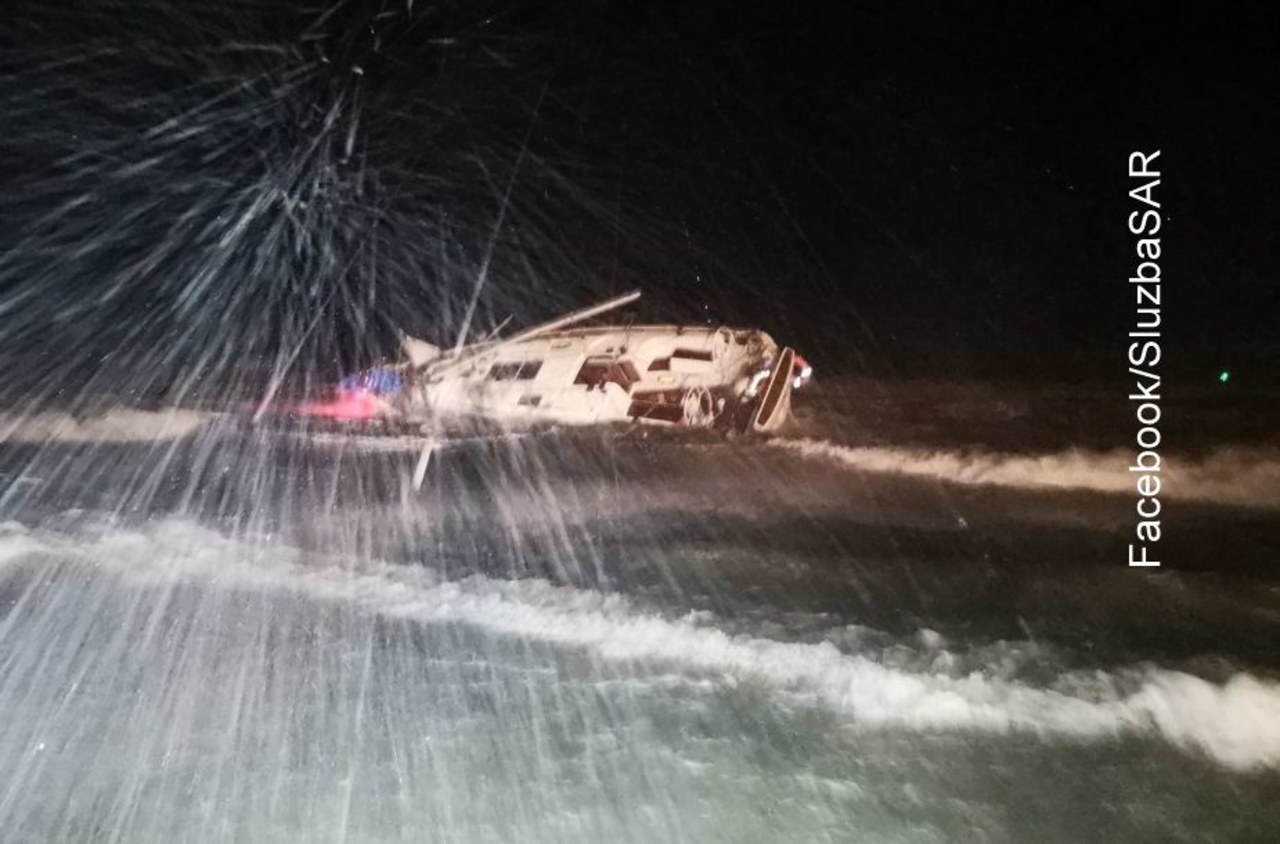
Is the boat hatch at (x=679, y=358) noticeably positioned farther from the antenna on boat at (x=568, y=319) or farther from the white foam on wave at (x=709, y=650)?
the white foam on wave at (x=709, y=650)

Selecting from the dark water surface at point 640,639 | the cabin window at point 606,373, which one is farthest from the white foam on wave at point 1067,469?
the cabin window at point 606,373

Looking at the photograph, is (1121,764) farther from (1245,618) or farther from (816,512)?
(816,512)

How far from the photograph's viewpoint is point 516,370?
2.85 m

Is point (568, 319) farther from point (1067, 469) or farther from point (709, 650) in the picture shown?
point (1067, 469)

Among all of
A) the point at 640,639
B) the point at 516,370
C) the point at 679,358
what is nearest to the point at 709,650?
the point at 640,639

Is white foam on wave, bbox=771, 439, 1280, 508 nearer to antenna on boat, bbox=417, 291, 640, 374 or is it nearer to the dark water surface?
the dark water surface

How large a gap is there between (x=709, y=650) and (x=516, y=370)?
1.01 meters

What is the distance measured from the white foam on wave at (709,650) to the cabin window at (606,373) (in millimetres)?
608

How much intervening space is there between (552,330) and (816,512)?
3.11ft

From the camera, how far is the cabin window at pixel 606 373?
2768mm

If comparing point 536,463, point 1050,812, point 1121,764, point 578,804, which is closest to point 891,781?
point 1050,812

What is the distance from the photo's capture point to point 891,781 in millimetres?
2230

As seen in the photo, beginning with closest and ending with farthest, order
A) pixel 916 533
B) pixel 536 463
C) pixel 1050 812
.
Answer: pixel 1050 812 → pixel 916 533 → pixel 536 463

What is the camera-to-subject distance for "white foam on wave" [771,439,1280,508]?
2531 mm
